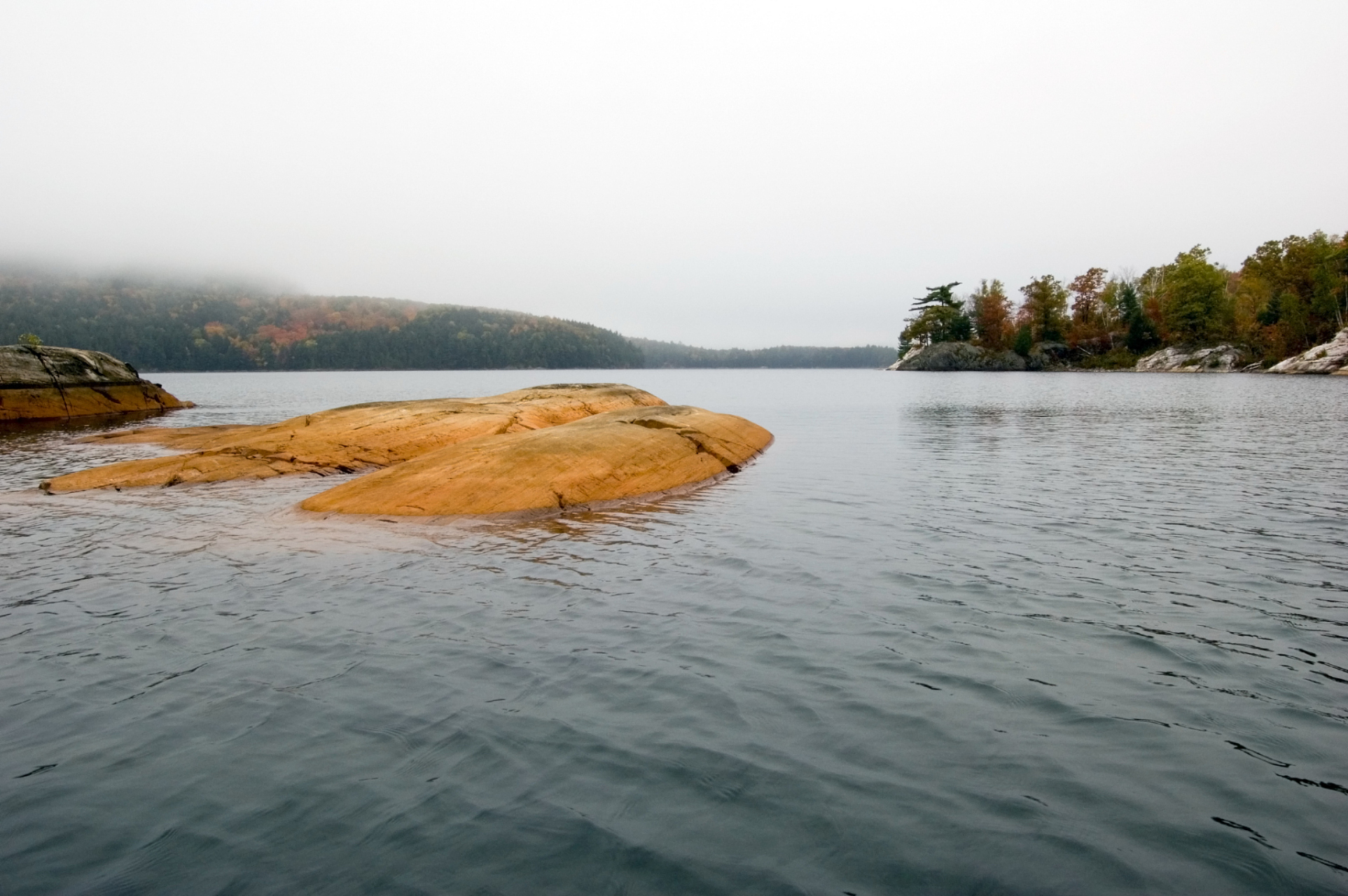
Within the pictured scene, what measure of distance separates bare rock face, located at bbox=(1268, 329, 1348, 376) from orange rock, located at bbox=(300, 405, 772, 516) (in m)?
89.5

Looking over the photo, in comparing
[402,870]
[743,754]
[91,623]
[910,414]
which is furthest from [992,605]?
[910,414]

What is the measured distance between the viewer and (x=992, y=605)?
25.5 feet

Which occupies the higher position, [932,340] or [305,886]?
[932,340]

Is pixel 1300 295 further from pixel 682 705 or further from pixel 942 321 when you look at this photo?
pixel 682 705

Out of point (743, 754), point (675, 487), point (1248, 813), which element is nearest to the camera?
point (1248, 813)

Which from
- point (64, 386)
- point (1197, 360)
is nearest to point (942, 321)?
point (1197, 360)

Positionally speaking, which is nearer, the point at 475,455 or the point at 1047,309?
the point at 475,455

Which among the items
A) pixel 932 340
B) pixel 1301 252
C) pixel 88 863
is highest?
pixel 1301 252

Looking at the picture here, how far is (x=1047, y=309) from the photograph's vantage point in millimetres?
123812

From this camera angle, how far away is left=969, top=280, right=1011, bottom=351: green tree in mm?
133375

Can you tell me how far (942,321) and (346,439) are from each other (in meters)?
135

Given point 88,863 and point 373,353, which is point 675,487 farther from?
point 373,353

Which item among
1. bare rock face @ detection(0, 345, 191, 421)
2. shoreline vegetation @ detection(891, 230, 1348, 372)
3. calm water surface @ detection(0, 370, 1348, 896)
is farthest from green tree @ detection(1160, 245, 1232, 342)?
bare rock face @ detection(0, 345, 191, 421)

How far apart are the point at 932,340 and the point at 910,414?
110208 mm
